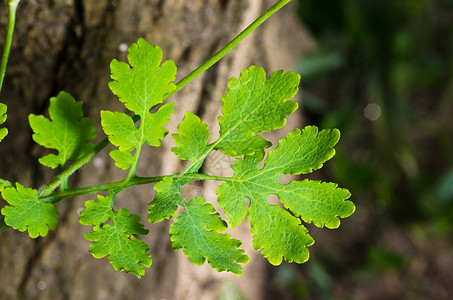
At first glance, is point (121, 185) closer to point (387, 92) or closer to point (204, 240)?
point (204, 240)

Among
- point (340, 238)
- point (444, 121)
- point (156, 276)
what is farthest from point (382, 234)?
point (156, 276)

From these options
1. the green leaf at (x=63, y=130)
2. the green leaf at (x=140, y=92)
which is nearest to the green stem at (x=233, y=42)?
the green leaf at (x=140, y=92)

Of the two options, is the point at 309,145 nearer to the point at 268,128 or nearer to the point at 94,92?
the point at 268,128

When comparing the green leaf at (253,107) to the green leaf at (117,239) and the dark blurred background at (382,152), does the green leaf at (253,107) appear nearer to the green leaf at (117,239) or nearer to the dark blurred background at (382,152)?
the green leaf at (117,239)

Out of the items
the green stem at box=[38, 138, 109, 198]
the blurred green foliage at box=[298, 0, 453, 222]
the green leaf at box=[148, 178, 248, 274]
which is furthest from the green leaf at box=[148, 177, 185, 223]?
the blurred green foliage at box=[298, 0, 453, 222]

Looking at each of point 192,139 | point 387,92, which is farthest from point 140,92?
point 387,92
